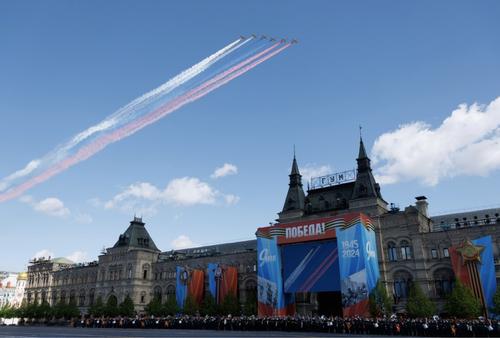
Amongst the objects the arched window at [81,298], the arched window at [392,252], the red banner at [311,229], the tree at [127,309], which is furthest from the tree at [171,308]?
the arched window at [392,252]

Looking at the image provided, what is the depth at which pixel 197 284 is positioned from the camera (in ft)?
250

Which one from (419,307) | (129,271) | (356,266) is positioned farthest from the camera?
(129,271)

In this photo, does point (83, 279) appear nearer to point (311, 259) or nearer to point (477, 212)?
point (311, 259)

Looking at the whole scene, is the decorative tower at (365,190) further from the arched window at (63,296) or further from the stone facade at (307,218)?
the arched window at (63,296)

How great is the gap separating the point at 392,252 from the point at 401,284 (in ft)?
14.1

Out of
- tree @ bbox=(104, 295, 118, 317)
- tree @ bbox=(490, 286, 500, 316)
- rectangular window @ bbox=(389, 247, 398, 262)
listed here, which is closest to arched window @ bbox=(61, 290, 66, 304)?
tree @ bbox=(104, 295, 118, 317)

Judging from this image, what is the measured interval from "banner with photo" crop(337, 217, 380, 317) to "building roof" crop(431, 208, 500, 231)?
47.5 ft

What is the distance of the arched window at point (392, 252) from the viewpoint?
58634 mm

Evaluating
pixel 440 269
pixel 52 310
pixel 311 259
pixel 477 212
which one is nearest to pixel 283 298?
pixel 311 259

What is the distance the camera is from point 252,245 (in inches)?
3403

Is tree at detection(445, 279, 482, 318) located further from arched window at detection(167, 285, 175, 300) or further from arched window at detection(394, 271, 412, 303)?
arched window at detection(167, 285, 175, 300)

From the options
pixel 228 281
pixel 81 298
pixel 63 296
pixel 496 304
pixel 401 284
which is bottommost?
pixel 496 304

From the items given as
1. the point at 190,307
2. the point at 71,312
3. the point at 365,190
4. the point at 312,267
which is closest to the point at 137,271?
the point at 71,312

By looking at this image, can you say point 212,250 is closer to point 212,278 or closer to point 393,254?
point 212,278
